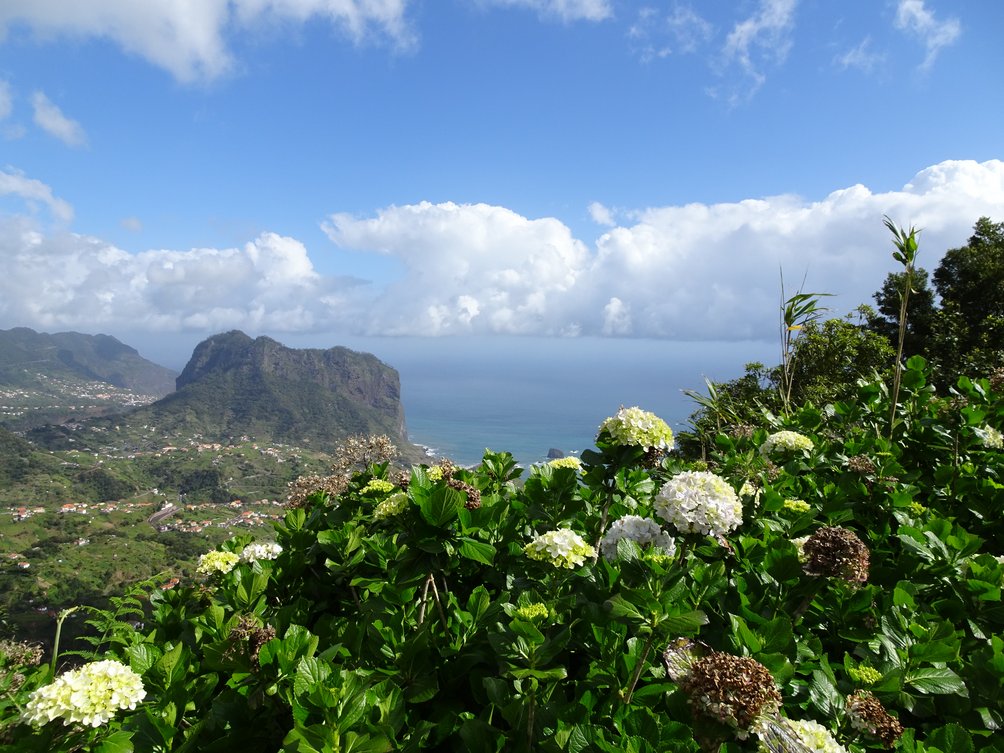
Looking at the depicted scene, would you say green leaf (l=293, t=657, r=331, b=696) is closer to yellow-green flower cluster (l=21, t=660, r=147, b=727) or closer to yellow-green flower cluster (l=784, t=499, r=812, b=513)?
yellow-green flower cluster (l=21, t=660, r=147, b=727)

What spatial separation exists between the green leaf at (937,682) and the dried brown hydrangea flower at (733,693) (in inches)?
30.4

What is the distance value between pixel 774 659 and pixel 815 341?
16472mm

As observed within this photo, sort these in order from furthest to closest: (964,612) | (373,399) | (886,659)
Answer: (373,399), (964,612), (886,659)

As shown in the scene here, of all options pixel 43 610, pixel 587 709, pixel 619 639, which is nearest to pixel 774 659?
pixel 619 639

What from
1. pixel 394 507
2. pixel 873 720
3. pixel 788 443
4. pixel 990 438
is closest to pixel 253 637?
pixel 394 507

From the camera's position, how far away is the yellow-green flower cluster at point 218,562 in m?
2.79

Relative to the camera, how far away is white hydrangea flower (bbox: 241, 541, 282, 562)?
9.20 feet

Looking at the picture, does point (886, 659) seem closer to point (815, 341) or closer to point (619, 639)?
point (619, 639)

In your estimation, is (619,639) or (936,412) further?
(936,412)

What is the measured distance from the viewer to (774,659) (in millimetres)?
1510

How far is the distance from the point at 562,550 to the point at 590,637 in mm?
306

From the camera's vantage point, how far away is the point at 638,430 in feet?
7.31

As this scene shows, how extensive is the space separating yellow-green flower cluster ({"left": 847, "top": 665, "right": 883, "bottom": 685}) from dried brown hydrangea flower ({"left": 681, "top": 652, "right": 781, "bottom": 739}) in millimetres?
601

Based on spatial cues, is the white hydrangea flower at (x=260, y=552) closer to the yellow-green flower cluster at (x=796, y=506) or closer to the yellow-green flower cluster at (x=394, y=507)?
the yellow-green flower cluster at (x=394, y=507)
